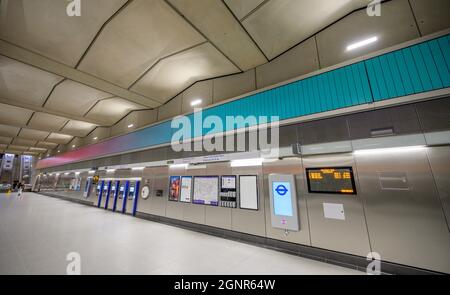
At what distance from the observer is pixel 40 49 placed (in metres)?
4.36

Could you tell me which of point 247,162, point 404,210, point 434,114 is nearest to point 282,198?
point 247,162

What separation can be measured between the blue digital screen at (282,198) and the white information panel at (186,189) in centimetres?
300

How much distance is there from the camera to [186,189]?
5.90 meters

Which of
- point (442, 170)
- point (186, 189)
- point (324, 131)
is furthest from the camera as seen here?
point (186, 189)

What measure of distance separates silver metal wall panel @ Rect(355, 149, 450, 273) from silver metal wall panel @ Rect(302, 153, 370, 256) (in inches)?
5.5

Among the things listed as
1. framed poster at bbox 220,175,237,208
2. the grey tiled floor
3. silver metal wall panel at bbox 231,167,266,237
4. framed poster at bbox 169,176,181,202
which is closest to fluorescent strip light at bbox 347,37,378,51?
silver metal wall panel at bbox 231,167,266,237

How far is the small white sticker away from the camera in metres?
3.23

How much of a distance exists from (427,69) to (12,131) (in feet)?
69.1

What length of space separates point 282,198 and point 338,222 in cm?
110

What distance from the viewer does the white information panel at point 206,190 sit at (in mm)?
5133

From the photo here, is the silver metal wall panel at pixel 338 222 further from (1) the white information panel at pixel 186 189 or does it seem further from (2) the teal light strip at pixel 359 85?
(1) the white information panel at pixel 186 189

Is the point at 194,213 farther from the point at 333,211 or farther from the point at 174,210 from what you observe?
the point at 333,211
